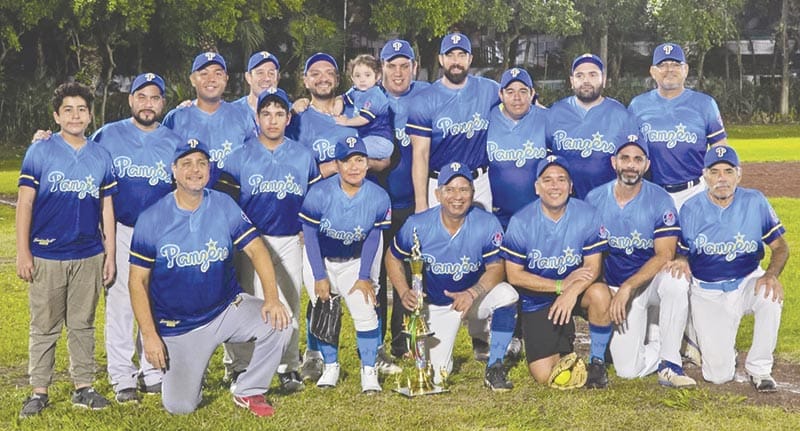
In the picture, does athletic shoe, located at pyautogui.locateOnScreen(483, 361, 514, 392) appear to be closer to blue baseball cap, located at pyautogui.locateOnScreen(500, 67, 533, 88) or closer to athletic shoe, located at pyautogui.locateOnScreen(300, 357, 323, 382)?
athletic shoe, located at pyautogui.locateOnScreen(300, 357, 323, 382)

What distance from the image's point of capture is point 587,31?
43938 mm

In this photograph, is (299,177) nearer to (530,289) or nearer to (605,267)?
(530,289)

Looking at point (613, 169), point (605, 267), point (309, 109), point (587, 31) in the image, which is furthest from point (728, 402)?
point (587, 31)

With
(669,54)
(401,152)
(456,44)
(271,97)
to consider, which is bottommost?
(401,152)

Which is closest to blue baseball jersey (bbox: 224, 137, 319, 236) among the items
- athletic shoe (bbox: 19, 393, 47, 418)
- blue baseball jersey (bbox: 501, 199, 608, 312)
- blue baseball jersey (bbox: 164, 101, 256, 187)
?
blue baseball jersey (bbox: 164, 101, 256, 187)

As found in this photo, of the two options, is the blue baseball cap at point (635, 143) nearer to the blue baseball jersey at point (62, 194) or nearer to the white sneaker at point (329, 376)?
the white sneaker at point (329, 376)

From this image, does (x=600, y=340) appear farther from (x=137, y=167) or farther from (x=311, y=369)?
(x=137, y=167)

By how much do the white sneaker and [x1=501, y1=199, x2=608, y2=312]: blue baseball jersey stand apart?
53.8 inches

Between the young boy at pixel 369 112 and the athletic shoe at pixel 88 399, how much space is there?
8.26ft

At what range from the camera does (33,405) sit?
6910mm

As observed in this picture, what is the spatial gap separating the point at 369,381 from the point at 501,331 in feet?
3.08

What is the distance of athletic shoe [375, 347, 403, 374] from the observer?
790 cm

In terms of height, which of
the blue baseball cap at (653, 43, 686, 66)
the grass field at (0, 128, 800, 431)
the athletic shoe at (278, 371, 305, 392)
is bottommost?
the grass field at (0, 128, 800, 431)

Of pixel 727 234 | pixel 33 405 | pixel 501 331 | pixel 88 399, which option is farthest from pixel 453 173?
pixel 33 405
